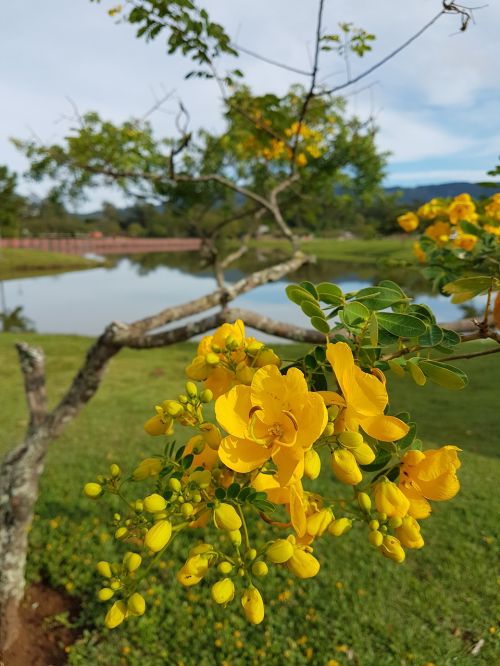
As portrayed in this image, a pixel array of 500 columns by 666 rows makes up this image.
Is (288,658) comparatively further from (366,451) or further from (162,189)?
(162,189)

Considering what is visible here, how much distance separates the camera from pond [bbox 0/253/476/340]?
479 inches

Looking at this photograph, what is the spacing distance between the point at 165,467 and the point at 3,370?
7304mm

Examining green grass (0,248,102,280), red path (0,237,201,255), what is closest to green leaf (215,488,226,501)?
green grass (0,248,102,280)

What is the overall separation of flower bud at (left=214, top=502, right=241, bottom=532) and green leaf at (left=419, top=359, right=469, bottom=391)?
1.08 ft

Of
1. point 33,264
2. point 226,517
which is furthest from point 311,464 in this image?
point 33,264

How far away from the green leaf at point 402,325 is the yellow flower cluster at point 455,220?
1.35m

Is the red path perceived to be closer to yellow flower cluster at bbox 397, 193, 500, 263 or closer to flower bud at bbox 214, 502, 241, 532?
yellow flower cluster at bbox 397, 193, 500, 263

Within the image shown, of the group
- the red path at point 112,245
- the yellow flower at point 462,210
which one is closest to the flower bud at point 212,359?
the yellow flower at point 462,210

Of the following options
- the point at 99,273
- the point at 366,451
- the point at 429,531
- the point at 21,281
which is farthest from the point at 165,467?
the point at 99,273

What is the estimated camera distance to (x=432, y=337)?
27.0 inches

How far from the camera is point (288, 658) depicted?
6.64 ft

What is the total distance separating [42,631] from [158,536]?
219 cm

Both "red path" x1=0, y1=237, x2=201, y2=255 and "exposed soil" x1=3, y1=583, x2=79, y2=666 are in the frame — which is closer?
"exposed soil" x1=3, y1=583, x2=79, y2=666

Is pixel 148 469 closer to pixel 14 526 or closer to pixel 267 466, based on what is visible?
pixel 267 466
